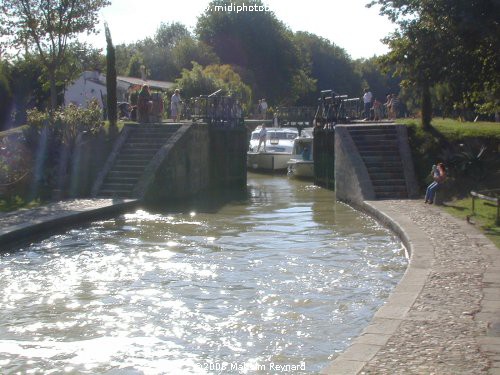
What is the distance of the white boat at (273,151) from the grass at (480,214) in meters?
18.3

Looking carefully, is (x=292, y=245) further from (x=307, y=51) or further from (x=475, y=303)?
(x=307, y=51)

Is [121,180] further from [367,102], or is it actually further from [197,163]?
[367,102]

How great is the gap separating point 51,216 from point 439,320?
11499 mm

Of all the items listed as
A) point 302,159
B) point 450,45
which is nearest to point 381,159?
point 450,45

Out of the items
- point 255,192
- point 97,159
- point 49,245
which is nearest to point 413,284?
point 49,245

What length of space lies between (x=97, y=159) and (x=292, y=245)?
10844 mm

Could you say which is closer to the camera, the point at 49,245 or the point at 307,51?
the point at 49,245

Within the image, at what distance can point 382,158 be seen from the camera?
22359 mm

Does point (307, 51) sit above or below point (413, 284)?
above

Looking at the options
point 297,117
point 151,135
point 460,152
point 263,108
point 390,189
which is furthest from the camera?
point 263,108

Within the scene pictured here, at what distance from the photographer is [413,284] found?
991 cm

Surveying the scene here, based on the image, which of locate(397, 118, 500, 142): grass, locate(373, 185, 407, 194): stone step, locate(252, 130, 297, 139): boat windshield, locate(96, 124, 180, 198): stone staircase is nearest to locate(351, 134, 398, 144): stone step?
locate(397, 118, 500, 142): grass

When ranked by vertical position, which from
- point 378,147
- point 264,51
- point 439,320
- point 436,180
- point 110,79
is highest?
point 264,51

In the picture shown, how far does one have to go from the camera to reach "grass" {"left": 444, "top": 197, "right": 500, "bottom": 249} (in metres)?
13.8
